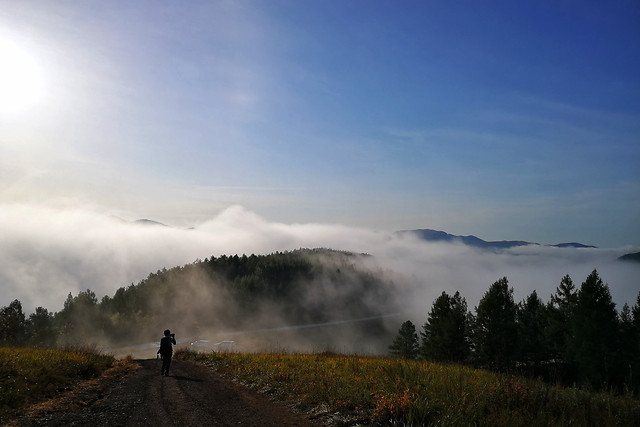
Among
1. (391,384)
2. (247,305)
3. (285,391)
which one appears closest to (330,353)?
(285,391)

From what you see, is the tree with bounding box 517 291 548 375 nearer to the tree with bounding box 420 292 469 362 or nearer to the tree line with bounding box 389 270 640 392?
the tree line with bounding box 389 270 640 392

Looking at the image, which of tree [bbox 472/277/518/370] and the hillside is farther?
the hillside

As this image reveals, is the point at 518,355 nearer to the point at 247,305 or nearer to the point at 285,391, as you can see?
the point at 285,391

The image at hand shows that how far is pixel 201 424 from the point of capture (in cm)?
964

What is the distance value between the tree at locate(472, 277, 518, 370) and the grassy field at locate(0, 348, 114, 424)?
192 ft

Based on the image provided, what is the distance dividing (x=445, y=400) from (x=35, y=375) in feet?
44.4

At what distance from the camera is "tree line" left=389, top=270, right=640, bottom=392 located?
52.5m

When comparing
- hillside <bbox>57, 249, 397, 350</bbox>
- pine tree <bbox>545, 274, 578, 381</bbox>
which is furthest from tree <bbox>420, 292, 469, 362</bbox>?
hillside <bbox>57, 249, 397, 350</bbox>

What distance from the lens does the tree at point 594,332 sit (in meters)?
52.1

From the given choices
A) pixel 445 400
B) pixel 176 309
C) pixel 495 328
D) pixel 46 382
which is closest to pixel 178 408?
pixel 46 382

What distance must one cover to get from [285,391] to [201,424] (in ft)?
12.7

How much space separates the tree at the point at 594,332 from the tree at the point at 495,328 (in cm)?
856

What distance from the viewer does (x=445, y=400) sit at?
9.53 meters

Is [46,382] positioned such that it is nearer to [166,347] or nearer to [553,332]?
[166,347]
